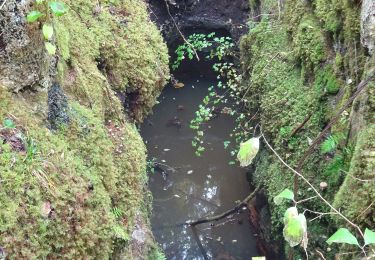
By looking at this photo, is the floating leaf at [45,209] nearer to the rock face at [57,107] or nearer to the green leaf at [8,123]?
the green leaf at [8,123]

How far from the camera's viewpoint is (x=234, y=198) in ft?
24.5

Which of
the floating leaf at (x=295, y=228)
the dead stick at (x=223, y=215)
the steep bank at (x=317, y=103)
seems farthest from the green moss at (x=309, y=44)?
the floating leaf at (x=295, y=228)

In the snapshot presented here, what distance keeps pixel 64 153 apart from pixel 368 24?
9.16 feet

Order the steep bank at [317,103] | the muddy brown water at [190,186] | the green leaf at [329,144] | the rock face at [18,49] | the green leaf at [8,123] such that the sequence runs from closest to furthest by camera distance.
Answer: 1. the green leaf at [8,123]
2. the rock face at [18,49]
3. the steep bank at [317,103]
4. the green leaf at [329,144]
5. the muddy brown water at [190,186]

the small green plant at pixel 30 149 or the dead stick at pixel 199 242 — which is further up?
the small green plant at pixel 30 149

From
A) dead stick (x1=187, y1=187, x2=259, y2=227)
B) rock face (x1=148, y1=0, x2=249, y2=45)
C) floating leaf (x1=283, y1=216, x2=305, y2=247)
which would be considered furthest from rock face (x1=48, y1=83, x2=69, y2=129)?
rock face (x1=148, y1=0, x2=249, y2=45)

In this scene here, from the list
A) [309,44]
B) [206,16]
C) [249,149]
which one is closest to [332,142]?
[309,44]

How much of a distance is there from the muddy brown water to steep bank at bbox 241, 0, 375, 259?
90 cm

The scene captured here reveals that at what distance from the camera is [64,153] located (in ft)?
9.21

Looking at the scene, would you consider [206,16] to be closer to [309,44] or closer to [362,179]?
[309,44]

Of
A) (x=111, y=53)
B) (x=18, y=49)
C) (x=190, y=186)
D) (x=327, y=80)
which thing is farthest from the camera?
(x=190, y=186)

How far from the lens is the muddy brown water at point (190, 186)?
6.66 metres

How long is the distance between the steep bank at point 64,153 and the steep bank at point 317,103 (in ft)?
5.95

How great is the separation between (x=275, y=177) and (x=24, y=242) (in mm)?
3637
